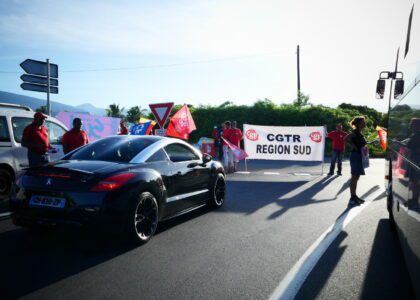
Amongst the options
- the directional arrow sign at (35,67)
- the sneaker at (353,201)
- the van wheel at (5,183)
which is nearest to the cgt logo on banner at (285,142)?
the sneaker at (353,201)

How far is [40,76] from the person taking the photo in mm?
11891

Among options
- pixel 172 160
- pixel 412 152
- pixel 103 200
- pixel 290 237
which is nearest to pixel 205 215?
pixel 172 160

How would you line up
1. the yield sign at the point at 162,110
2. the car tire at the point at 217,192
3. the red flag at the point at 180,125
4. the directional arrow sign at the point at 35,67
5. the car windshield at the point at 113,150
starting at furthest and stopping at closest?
1. the red flag at the point at 180,125
2. the yield sign at the point at 162,110
3. the directional arrow sign at the point at 35,67
4. the car tire at the point at 217,192
5. the car windshield at the point at 113,150

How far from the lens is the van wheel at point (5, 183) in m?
7.85

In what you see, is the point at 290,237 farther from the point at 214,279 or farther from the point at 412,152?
the point at 412,152

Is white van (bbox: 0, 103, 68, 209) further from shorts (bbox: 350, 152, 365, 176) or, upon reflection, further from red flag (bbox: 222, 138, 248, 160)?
red flag (bbox: 222, 138, 248, 160)

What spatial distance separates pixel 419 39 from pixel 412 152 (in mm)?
1400

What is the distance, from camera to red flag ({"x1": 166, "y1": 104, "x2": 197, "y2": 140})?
50.6 feet

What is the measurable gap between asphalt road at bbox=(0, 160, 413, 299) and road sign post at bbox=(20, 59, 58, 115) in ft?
22.5

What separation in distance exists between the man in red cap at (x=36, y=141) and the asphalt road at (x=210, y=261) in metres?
2.00

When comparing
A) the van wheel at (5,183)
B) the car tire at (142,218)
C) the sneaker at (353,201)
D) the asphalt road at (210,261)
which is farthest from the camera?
the sneaker at (353,201)

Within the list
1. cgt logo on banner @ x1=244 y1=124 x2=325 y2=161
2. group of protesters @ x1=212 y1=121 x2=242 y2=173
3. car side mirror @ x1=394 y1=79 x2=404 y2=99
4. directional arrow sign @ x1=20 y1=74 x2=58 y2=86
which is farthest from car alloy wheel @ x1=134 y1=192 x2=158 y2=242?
cgt logo on banner @ x1=244 y1=124 x2=325 y2=161

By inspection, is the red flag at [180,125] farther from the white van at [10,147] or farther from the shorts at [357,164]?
the shorts at [357,164]

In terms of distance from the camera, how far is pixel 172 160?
235 inches
